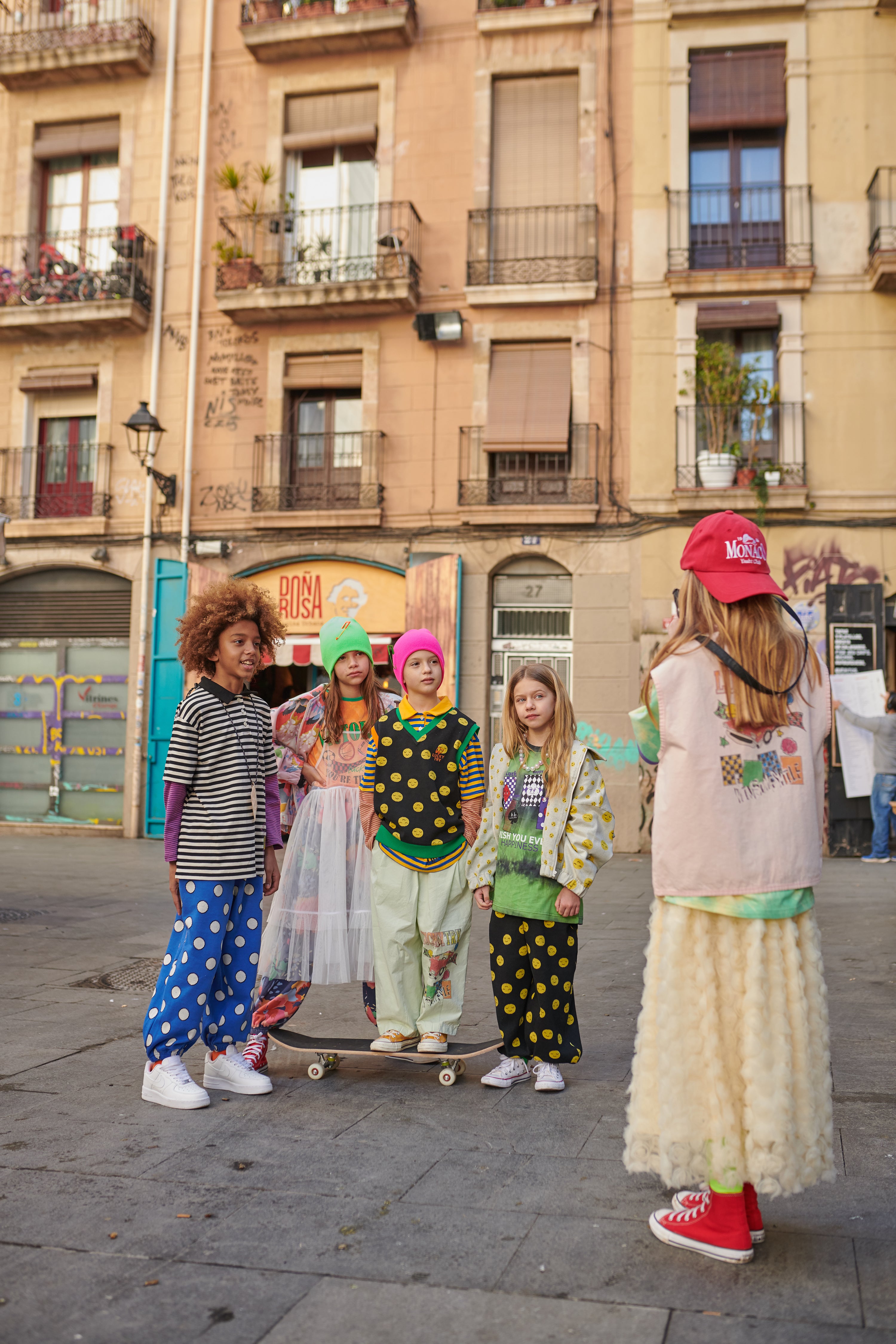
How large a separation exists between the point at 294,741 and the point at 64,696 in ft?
44.2

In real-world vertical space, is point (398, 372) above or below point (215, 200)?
below

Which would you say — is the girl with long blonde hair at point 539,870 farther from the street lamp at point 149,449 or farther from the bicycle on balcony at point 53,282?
the bicycle on balcony at point 53,282

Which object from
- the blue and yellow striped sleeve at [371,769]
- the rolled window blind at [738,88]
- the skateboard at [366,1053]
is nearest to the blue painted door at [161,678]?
the rolled window blind at [738,88]

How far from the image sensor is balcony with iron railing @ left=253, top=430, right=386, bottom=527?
16156mm

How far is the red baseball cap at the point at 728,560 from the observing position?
3.01 metres

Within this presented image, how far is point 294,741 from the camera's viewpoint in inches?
197

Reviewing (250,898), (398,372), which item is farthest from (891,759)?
(250,898)

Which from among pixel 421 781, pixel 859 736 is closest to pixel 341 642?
pixel 421 781

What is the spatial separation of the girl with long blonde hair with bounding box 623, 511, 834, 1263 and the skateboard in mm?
1548

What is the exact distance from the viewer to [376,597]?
1631cm

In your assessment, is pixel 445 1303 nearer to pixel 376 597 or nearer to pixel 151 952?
pixel 151 952

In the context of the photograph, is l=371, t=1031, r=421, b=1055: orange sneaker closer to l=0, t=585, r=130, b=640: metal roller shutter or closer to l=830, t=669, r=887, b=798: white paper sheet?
l=830, t=669, r=887, b=798: white paper sheet

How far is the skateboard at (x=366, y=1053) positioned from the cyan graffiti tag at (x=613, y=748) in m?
10.7

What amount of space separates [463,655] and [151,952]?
348 inches
